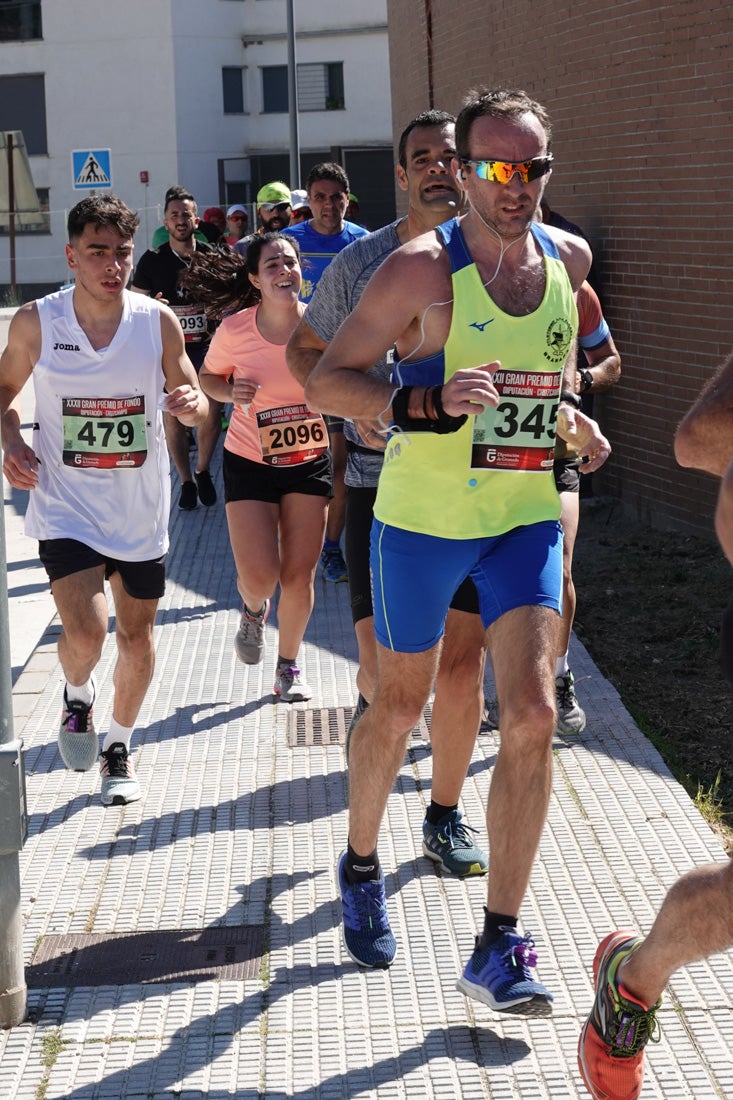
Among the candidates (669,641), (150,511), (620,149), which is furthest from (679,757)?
(620,149)

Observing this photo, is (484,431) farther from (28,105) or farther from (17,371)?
(28,105)

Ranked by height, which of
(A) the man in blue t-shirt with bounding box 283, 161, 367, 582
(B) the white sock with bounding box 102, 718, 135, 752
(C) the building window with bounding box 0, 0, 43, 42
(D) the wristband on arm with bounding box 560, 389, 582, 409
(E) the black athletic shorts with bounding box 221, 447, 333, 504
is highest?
(C) the building window with bounding box 0, 0, 43, 42

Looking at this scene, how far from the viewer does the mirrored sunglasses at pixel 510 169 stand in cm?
392

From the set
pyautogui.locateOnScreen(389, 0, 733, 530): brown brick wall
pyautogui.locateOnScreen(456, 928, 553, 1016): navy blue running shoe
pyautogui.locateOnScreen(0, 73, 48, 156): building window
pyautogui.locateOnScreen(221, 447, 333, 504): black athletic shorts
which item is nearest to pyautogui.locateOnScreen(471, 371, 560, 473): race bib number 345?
pyautogui.locateOnScreen(456, 928, 553, 1016): navy blue running shoe

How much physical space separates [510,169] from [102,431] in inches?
81.3

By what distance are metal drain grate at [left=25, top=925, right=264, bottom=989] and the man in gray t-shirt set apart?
1.26 feet

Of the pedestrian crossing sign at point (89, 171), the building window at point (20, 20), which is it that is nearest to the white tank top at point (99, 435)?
the pedestrian crossing sign at point (89, 171)

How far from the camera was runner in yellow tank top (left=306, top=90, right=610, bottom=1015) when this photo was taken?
3.81m

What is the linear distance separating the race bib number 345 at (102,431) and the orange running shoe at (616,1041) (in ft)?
9.19

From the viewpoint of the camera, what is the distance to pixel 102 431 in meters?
5.43

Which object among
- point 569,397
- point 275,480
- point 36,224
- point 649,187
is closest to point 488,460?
point 569,397

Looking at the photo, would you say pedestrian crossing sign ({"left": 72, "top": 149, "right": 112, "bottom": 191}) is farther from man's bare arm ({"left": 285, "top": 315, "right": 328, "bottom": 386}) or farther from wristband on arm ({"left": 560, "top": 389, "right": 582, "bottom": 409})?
wristband on arm ({"left": 560, "top": 389, "right": 582, "bottom": 409})

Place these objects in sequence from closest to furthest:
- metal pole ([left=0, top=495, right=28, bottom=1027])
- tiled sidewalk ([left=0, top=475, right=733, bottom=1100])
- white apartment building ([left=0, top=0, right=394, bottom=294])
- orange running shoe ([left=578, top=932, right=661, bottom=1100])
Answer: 1. orange running shoe ([left=578, top=932, right=661, bottom=1100])
2. tiled sidewalk ([left=0, top=475, right=733, bottom=1100])
3. metal pole ([left=0, top=495, right=28, bottom=1027])
4. white apartment building ([left=0, top=0, right=394, bottom=294])

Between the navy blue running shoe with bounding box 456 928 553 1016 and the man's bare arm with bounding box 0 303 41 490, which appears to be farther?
the man's bare arm with bounding box 0 303 41 490
